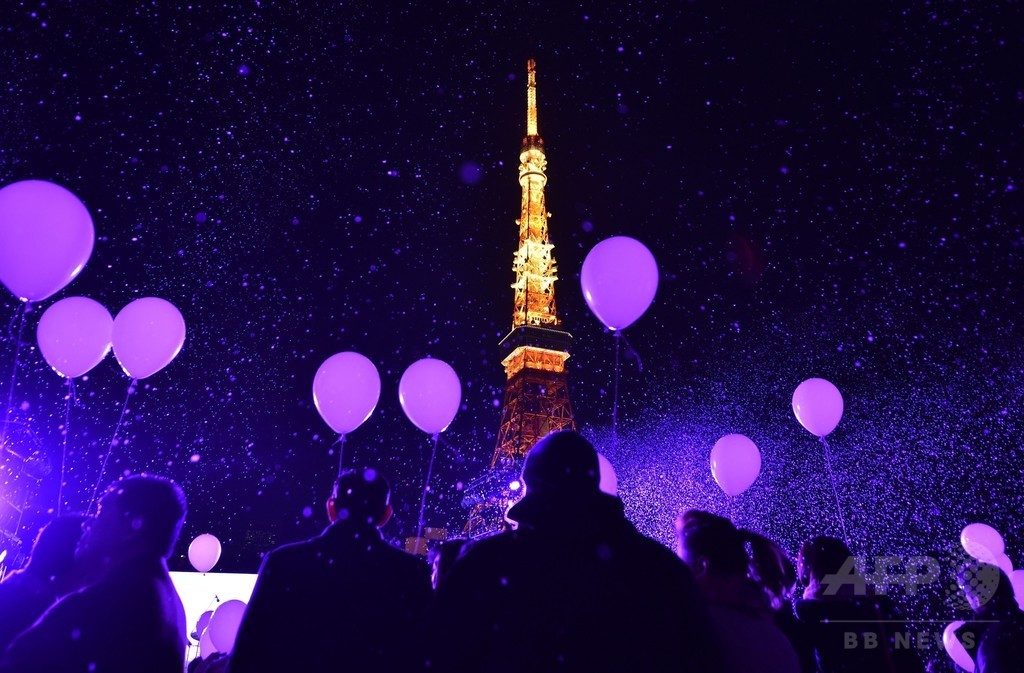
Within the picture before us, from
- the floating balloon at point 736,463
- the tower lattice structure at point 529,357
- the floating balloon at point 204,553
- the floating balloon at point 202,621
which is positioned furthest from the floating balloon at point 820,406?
the tower lattice structure at point 529,357

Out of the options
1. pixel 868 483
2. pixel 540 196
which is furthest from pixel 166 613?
pixel 540 196

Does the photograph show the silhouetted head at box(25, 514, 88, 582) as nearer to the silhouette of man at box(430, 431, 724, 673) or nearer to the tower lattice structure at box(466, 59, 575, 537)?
the silhouette of man at box(430, 431, 724, 673)

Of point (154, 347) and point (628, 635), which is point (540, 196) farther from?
point (628, 635)

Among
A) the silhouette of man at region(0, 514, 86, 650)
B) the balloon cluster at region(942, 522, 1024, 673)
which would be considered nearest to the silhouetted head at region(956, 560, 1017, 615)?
the balloon cluster at region(942, 522, 1024, 673)

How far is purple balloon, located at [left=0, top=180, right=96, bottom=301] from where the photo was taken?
4941 mm

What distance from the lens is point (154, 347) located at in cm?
650

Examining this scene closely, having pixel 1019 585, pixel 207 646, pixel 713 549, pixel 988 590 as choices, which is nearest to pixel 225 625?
pixel 207 646

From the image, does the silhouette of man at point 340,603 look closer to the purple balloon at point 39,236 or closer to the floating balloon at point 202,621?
the purple balloon at point 39,236

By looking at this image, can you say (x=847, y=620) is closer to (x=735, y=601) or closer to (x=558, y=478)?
(x=735, y=601)

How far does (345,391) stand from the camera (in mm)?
7047

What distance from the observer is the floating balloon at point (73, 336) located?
634 centimetres

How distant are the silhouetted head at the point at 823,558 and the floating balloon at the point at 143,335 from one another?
20.9 feet

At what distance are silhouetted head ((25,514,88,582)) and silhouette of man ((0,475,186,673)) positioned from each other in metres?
0.42

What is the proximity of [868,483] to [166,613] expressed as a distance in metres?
23.2
